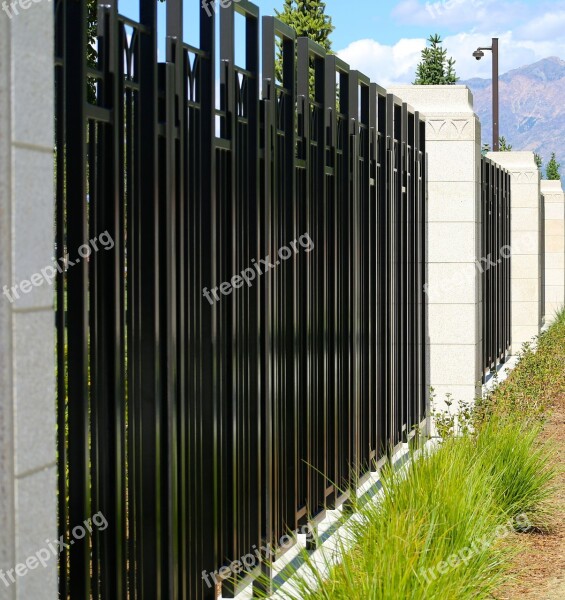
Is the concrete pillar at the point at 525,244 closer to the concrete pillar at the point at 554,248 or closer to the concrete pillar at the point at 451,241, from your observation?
the concrete pillar at the point at 554,248

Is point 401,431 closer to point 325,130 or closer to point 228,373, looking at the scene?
point 325,130

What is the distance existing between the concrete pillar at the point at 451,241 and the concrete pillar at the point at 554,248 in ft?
56.8

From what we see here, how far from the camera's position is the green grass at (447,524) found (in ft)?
16.0

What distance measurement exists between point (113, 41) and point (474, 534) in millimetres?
3593

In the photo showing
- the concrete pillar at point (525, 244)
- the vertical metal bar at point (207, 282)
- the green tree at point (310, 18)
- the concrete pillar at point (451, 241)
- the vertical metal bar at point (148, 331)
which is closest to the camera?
the vertical metal bar at point (148, 331)

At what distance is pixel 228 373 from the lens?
17.8 feet

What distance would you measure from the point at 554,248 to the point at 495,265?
37.4ft

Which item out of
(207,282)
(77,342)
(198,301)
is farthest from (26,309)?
(207,282)

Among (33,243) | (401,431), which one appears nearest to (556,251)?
(401,431)

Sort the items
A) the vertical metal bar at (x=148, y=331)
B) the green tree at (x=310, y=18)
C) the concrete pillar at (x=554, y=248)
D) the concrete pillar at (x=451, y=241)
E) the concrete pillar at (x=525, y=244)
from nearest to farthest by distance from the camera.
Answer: the vertical metal bar at (x=148, y=331) → the concrete pillar at (x=451, y=241) → the concrete pillar at (x=525, y=244) → the concrete pillar at (x=554, y=248) → the green tree at (x=310, y=18)

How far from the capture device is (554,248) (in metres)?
29.6

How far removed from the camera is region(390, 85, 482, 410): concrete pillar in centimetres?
1174

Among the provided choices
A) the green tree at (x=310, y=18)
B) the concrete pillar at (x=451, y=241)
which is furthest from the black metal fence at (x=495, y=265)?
the green tree at (x=310, y=18)

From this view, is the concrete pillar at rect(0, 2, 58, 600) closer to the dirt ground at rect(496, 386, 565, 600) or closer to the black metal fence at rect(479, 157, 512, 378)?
the dirt ground at rect(496, 386, 565, 600)
